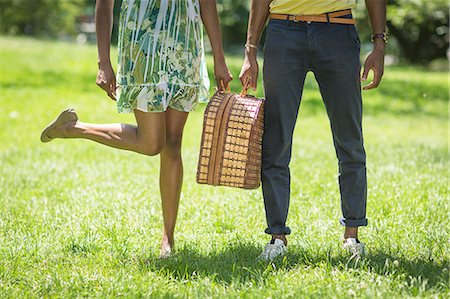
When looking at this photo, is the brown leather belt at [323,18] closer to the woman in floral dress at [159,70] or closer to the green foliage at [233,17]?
the woman in floral dress at [159,70]

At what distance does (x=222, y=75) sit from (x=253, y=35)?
0.90 ft

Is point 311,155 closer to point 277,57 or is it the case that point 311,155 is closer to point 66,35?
point 277,57

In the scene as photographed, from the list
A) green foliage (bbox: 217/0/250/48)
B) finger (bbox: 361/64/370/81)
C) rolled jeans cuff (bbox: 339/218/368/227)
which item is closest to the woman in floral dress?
finger (bbox: 361/64/370/81)

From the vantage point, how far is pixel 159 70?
160 inches

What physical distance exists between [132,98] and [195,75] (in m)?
0.37

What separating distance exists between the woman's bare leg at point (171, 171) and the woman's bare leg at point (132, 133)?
0.07 metres

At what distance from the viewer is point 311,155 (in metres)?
8.09

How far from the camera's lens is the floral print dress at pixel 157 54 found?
13.3 ft

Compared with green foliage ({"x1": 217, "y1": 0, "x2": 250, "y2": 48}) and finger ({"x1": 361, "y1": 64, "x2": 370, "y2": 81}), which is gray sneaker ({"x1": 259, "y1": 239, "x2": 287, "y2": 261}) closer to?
finger ({"x1": 361, "y1": 64, "x2": 370, "y2": 81})

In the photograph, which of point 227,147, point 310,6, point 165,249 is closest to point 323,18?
point 310,6

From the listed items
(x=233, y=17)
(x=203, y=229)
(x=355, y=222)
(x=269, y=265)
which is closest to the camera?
(x=269, y=265)

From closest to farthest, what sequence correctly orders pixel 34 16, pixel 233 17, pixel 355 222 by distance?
pixel 355 222, pixel 233 17, pixel 34 16

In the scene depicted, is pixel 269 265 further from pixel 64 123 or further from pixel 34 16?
pixel 34 16

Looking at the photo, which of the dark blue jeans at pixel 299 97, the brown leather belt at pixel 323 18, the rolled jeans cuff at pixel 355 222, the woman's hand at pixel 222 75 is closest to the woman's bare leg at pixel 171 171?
the woman's hand at pixel 222 75
